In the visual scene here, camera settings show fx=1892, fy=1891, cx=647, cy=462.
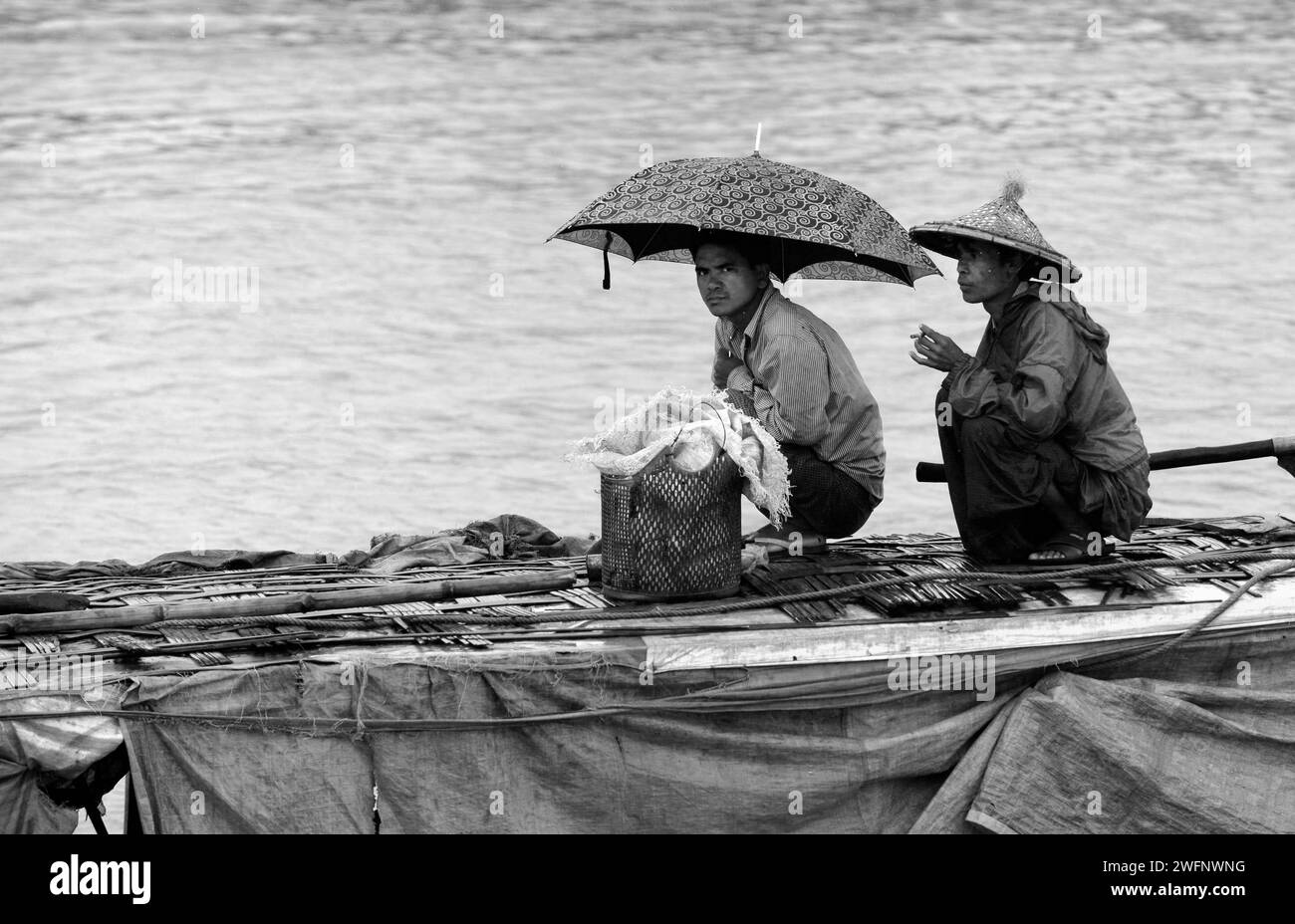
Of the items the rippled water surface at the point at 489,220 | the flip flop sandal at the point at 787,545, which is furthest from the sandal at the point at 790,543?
the rippled water surface at the point at 489,220

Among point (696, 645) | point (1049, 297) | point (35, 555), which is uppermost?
point (1049, 297)

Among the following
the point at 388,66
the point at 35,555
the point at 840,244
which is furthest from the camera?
the point at 388,66

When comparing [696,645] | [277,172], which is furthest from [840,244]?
[277,172]

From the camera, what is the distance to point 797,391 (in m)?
4.32

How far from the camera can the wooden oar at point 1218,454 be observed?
15.3ft

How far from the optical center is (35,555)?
7.54 m

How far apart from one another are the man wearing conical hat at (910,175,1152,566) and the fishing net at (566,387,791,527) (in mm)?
470

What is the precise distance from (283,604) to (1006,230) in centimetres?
178

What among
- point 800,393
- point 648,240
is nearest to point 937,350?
point 800,393

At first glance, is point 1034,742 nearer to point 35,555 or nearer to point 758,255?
point 758,255

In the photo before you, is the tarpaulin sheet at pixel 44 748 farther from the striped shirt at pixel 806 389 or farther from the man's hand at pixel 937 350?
the man's hand at pixel 937 350

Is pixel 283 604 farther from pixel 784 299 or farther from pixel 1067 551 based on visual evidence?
pixel 1067 551

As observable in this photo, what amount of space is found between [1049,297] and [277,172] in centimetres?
1047
